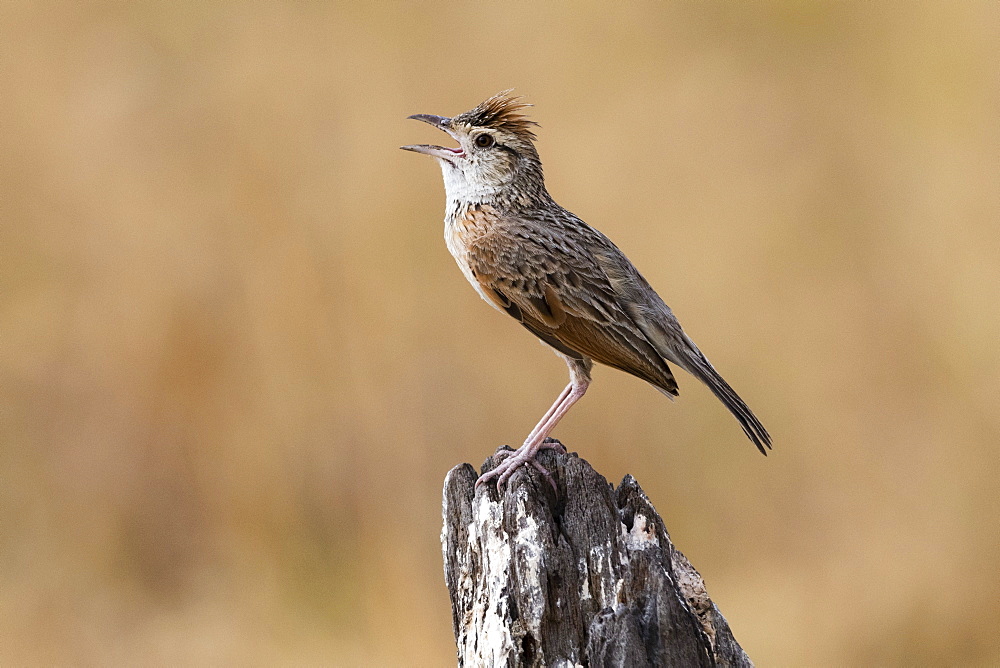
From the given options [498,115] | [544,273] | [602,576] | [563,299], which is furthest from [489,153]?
[602,576]

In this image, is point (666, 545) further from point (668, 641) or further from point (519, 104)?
point (519, 104)

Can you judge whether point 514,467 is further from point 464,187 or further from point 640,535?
point 464,187

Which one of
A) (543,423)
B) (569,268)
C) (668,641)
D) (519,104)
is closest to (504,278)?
(569,268)

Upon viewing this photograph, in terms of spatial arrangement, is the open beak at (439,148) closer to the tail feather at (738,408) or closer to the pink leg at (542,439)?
the pink leg at (542,439)

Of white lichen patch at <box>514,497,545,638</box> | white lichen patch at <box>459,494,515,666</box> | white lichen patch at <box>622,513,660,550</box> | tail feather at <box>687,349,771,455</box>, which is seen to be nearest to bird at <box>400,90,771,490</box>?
tail feather at <box>687,349,771,455</box>

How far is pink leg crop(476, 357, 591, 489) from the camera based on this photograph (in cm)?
391

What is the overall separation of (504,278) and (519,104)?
3.60ft

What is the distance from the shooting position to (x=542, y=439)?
421 cm

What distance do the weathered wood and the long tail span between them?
0.89m

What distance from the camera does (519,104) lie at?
5047mm

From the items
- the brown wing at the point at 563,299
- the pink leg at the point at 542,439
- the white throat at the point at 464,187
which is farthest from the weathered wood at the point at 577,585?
the white throat at the point at 464,187

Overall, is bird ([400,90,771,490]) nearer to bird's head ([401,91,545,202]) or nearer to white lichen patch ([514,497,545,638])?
bird's head ([401,91,545,202])

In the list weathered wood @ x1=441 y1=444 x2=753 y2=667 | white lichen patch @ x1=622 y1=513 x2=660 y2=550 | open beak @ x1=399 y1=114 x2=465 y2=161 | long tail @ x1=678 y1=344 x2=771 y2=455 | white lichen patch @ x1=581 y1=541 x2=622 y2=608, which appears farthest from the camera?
open beak @ x1=399 y1=114 x2=465 y2=161

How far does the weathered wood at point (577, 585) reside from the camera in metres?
3.11
